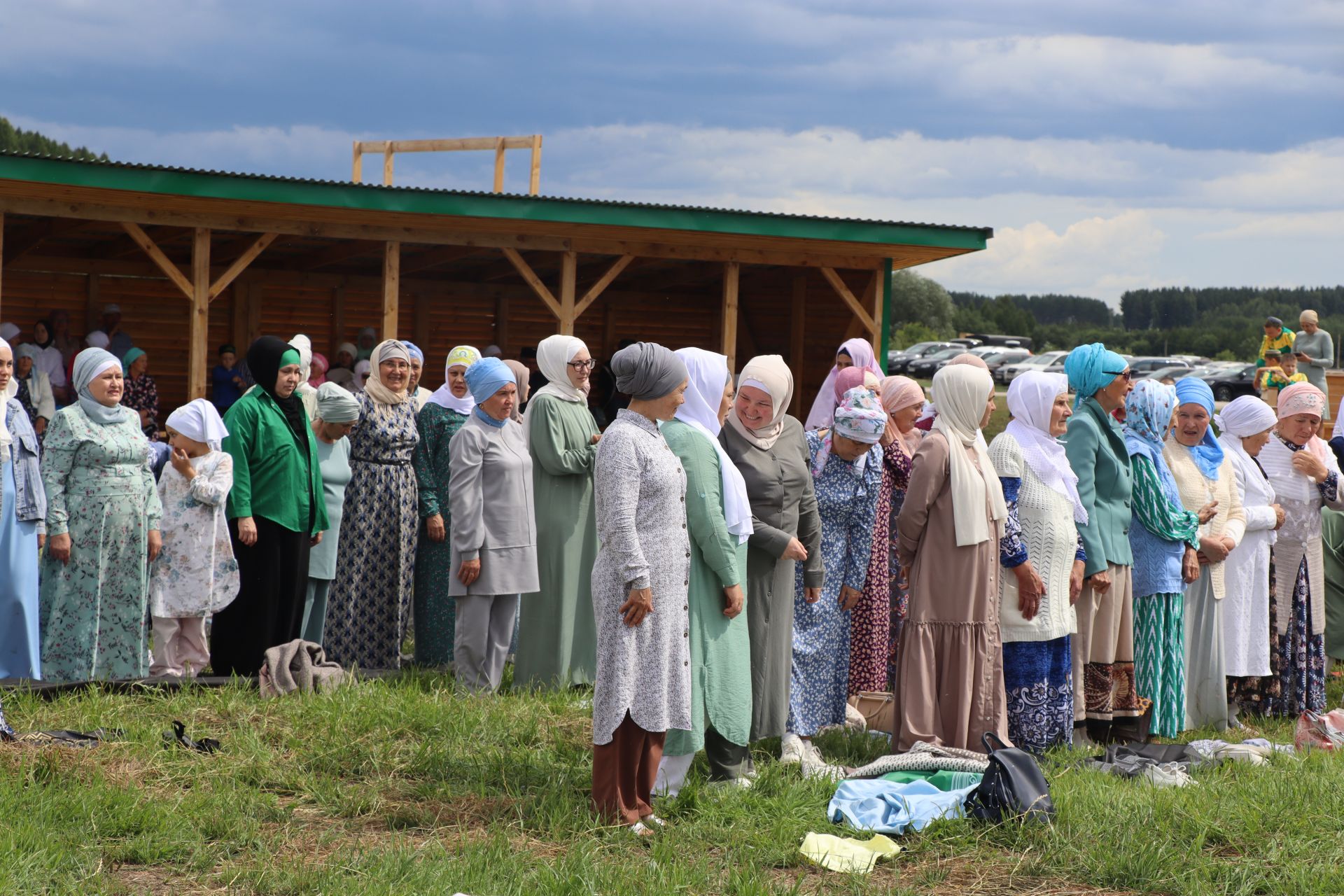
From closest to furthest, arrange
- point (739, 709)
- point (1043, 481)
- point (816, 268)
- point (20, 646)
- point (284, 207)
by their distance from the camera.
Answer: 1. point (739, 709)
2. point (1043, 481)
3. point (20, 646)
4. point (284, 207)
5. point (816, 268)

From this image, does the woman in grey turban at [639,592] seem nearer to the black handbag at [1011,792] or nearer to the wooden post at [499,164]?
the black handbag at [1011,792]

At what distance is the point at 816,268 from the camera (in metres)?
14.4

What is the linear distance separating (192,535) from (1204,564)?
16.3 ft

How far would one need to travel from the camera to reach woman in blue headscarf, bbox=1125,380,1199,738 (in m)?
6.14

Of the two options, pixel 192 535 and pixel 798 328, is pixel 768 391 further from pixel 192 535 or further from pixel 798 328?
pixel 798 328

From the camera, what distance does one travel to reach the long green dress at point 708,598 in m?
4.55

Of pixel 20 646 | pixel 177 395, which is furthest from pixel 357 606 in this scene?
pixel 177 395

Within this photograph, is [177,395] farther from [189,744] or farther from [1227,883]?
[1227,883]

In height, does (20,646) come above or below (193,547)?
below

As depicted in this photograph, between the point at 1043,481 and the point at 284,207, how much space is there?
23.7 feet

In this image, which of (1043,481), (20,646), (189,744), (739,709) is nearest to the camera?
(739,709)

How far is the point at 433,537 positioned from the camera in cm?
676

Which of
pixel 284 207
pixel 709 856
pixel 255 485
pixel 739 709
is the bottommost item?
pixel 709 856

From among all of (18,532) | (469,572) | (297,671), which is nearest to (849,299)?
(469,572)
